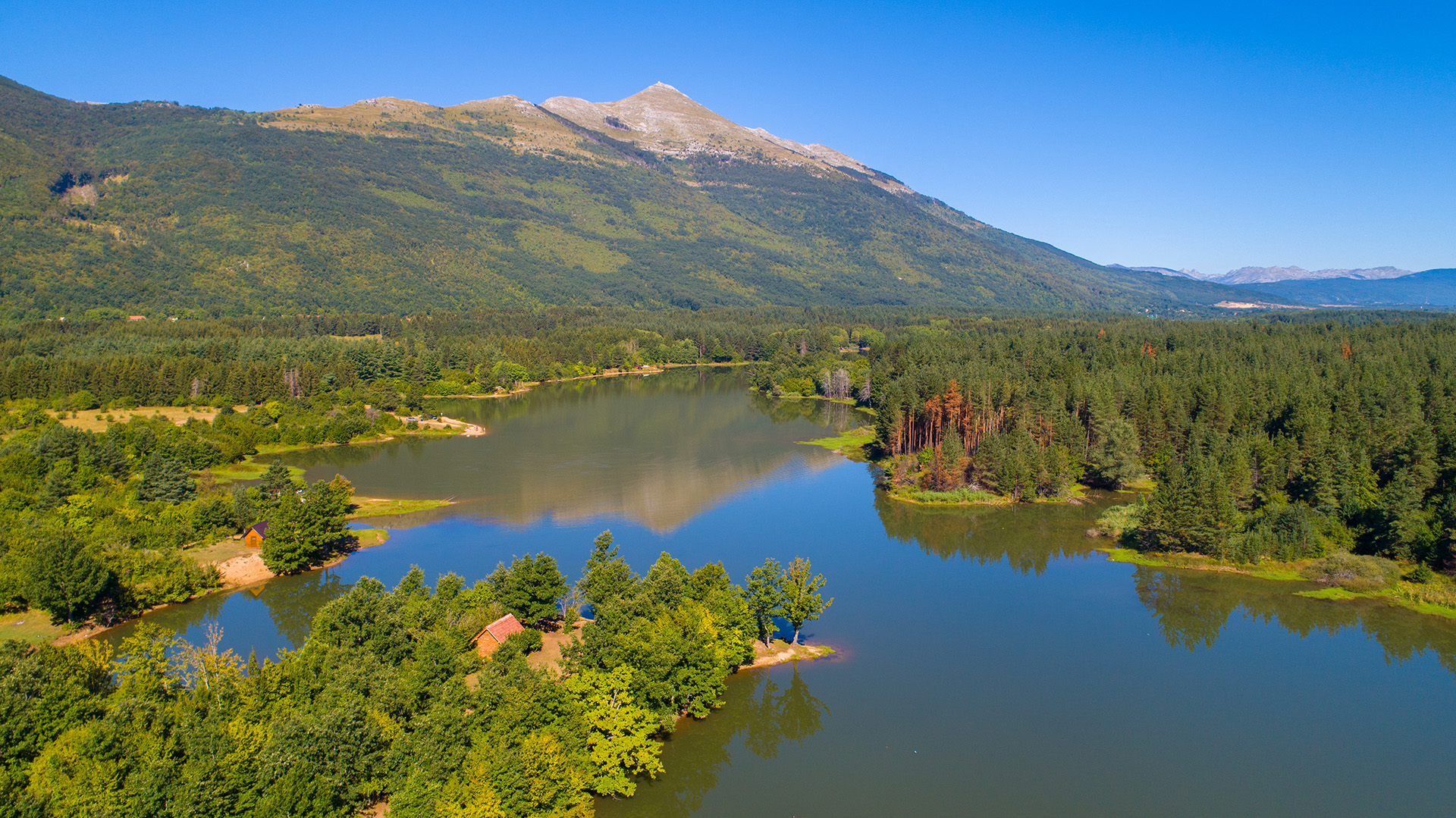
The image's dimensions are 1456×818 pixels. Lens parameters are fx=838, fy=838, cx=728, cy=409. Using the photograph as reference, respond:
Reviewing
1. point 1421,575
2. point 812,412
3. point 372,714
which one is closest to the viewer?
point 372,714

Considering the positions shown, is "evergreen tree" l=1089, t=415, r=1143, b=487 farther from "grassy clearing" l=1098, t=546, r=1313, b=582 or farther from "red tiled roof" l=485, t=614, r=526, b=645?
"red tiled roof" l=485, t=614, r=526, b=645

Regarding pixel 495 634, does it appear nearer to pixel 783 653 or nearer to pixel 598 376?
pixel 783 653

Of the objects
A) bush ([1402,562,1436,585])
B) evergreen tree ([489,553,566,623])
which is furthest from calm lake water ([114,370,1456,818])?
evergreen tree ([489,553,566,623])

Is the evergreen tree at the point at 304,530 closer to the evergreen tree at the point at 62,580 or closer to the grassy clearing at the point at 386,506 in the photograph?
the grassy clearing at the point at 386,506

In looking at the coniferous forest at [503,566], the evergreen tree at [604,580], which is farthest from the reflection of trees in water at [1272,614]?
the evergreen tree at [604,580]

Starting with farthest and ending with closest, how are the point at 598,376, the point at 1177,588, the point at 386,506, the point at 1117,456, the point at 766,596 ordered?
the point at 598,376, the point at 1117,456, the point at 386,506, the point at 1177,588, the point at 766,596

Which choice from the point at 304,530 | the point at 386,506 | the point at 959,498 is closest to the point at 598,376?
the point at 386,506
